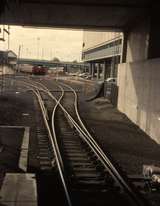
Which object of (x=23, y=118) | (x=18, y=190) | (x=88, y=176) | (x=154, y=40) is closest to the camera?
(x=18, y=190)

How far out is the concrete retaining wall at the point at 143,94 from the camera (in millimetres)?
19547

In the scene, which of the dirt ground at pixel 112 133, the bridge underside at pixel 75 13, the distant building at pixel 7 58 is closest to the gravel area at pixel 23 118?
the dirt ground at pixel 112 133

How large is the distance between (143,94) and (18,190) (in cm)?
1320

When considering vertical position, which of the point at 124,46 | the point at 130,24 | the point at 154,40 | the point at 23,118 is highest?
the point at 130,24

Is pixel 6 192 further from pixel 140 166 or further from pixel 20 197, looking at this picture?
pixel 140 166

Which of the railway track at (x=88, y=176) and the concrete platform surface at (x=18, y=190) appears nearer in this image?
the concrete platform surface at (x=18, y=190)

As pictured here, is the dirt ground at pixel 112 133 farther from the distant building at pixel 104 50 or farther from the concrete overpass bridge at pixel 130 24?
the distant building at pixel 104 50

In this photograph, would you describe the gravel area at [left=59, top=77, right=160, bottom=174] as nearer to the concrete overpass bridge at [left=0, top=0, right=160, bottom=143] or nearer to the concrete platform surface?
the concrete overpass bridge at [left=0, top=0, right=160, bottom=143]

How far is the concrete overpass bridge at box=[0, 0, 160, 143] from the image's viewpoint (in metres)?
20.8

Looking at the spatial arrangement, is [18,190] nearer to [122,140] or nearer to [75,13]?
[122,140]

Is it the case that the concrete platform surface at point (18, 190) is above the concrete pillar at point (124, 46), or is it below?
below

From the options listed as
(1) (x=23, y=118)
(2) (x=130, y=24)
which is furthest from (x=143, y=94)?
(1) (x=23, y=118)

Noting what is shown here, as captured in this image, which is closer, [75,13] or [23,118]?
[75,13]

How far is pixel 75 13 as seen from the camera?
79.6ft
